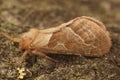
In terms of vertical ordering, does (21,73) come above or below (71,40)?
below

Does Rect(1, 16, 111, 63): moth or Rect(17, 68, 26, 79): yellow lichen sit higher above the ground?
Rect(1, 16, 111, 63): moth

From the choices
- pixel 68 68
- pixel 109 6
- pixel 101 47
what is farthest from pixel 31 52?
pixel 109 6

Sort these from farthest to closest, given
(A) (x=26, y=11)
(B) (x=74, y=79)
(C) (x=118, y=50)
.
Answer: (A) (x=26, y=11) < (C) (x=118, y=50) < (B) (x=74, y=79)

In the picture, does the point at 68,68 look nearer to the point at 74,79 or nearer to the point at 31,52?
the point at 74,79

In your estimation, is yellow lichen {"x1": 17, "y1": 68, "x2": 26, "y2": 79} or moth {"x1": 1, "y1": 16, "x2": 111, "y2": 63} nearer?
yellow lichen {"x1": 17, "y1": 68, "x2": 26, "y2": 79}

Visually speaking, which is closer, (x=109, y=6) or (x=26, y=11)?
(x=26, y=11)

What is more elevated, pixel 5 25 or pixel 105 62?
pixel 5 25

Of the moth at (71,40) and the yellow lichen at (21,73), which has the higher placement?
the moth at (71,40)

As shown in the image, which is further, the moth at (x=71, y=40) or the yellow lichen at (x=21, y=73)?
the moth at (x=71, y=40)
